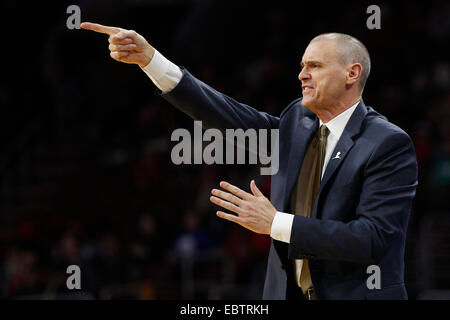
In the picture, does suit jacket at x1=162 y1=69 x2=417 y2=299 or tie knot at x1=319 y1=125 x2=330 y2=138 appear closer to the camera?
suit jacket at x1=162 y1=69 x2=417 y2=299

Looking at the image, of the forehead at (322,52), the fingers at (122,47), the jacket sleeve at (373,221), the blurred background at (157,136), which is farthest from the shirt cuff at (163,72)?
the blurred background at (157,136)

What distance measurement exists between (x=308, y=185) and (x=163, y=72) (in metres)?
0.70

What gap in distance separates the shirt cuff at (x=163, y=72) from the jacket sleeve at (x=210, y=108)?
22 mm

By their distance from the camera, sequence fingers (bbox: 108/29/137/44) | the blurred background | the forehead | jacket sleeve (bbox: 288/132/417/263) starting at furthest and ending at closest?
the blurred background < the forehead < fingers (bbox: 108/29/137/44) < jacket sleeve (bbox: 288/132/417/263)

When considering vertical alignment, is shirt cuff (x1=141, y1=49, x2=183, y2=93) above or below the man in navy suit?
above

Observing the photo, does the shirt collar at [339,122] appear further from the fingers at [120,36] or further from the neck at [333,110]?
the fingers at [120,36]

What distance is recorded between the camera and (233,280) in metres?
6.46

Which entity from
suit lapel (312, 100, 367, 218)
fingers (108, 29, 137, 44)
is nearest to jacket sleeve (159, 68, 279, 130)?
fingers (108, 29, 137, 44)

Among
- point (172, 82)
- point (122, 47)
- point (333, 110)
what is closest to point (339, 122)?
point (333, 110)

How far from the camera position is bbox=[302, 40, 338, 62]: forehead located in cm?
263

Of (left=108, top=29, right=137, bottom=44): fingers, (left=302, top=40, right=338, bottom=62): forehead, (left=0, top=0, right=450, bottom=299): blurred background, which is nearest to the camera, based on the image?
(left=108, top=29, right=137, bottom=44): fingers

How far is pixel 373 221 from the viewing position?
2.41 m

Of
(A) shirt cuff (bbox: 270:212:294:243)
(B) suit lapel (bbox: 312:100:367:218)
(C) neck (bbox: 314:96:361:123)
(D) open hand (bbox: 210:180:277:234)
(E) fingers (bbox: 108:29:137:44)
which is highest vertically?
(E) fingers (bbox: 108:29:137:44)

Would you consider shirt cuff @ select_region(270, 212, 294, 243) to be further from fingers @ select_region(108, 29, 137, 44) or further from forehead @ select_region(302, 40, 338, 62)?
fingers @ select_region(108, 29, 137, 44)
